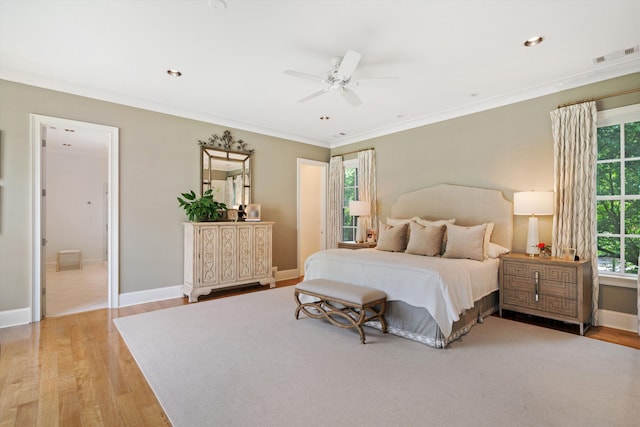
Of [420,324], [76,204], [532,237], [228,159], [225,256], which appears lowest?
[420,324]

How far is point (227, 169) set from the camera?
5195 millimetres

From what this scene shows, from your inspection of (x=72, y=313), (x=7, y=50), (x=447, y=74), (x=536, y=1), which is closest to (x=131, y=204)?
(x=72, y=313)

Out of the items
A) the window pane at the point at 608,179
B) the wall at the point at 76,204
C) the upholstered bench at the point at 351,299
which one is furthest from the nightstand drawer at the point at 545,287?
the wall at the point at 76,204

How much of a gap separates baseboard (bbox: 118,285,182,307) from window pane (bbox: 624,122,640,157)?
5.83 m

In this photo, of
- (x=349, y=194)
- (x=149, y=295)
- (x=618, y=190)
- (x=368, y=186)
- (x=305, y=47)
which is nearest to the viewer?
Result: (x=305, y=47)

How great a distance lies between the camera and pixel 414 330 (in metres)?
2.99

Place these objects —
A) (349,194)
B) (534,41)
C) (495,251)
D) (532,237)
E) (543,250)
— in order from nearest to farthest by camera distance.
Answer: (534,41) < (543,250) < (532,237) < (495,251) < (349,194)

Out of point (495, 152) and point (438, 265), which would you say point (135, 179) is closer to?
point (438, 265)

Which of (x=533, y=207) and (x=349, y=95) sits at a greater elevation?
(x=349, y=95)

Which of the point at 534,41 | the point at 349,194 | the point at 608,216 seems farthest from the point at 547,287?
the point at 349,194

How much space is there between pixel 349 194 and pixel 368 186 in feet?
2.16

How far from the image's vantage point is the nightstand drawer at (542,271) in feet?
10.5

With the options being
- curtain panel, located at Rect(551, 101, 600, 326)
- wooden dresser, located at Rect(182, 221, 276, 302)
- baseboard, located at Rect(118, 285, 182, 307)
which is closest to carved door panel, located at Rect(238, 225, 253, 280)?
wooden dresser, located at Rect(182, 221, 276, 302)

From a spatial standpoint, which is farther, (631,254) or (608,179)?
(608,179)
